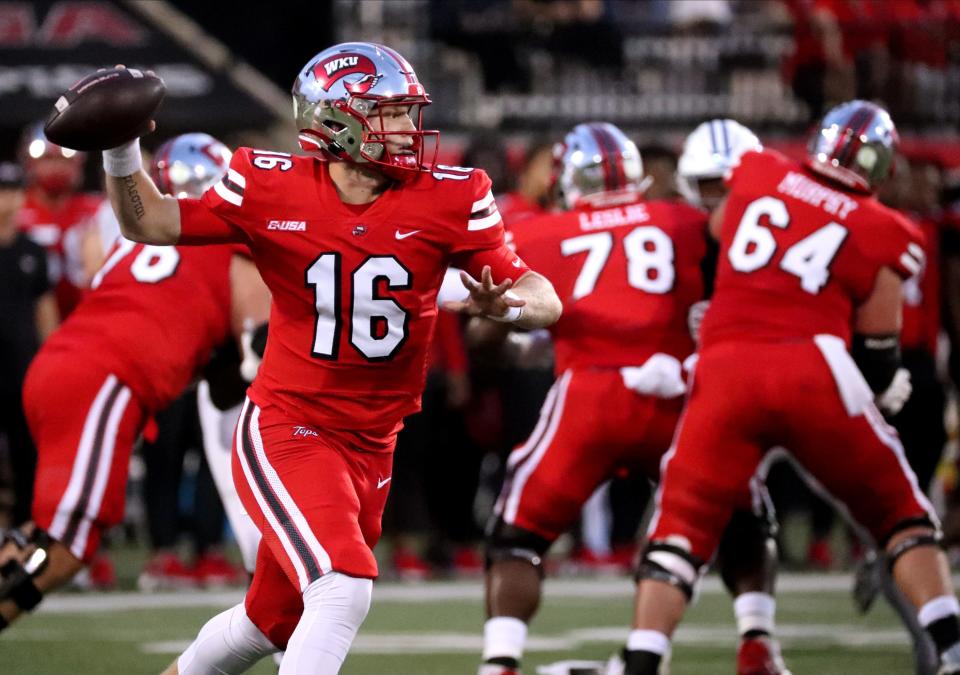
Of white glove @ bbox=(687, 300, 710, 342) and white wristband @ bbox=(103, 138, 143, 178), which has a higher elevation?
white wristband @ bbox=(103, 138, 143, 178)

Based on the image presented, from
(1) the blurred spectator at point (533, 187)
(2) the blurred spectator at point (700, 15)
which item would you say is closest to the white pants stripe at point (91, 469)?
(1) the blurred spectator at point (533, 187)

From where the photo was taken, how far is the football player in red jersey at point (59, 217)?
9.13m

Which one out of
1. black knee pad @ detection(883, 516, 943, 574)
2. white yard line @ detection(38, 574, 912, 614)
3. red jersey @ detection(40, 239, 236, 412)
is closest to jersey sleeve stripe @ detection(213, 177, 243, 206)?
red jersey @ detection(40, 239, 236, 412)

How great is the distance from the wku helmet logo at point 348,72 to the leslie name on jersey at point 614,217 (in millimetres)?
1710

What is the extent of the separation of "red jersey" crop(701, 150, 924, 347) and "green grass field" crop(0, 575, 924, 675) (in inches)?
59.5

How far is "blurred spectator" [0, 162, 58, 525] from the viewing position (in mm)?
8625

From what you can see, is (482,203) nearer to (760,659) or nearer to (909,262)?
(909,262)

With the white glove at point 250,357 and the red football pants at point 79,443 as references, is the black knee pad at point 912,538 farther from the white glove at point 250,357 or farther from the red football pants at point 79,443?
the red football pants at point 79,443

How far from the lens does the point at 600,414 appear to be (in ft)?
18.7

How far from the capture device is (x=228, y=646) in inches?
173

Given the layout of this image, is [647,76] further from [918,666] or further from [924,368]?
[918,666]

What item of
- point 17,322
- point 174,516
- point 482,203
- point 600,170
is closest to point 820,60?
point 174,516

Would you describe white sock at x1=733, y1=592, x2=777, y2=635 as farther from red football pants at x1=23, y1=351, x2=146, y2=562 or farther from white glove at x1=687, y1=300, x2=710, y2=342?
red football pants at x1=23, y1=351, x2=146, y2=562

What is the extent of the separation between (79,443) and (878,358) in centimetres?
258
